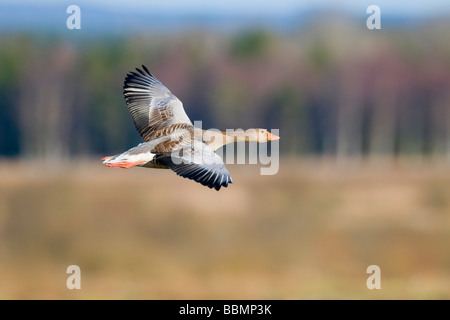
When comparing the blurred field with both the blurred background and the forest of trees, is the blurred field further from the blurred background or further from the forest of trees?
the forest of trees

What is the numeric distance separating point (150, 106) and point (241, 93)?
171 feet

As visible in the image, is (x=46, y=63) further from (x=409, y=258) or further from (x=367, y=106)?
(x=409, y=258)

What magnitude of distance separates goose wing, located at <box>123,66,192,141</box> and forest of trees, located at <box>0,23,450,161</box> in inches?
1694

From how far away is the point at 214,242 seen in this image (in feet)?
92.8

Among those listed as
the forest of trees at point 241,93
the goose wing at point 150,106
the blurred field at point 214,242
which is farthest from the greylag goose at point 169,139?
the forest of trees at point 241,93

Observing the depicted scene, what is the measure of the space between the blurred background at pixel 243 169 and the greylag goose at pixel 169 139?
12254mm

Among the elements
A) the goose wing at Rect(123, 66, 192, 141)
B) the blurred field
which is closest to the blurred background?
the blurred field

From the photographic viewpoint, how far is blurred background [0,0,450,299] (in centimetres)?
2655

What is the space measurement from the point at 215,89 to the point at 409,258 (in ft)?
134

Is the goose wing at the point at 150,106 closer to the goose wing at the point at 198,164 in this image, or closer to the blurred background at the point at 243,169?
the goose wing at the point at 198,164

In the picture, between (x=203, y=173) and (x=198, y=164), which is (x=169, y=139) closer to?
(x=198, y=164)

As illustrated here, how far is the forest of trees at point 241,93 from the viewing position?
6022 centimetres

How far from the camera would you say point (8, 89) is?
63.3m

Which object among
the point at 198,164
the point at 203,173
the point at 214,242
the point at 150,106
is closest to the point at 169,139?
the point at 198,164
